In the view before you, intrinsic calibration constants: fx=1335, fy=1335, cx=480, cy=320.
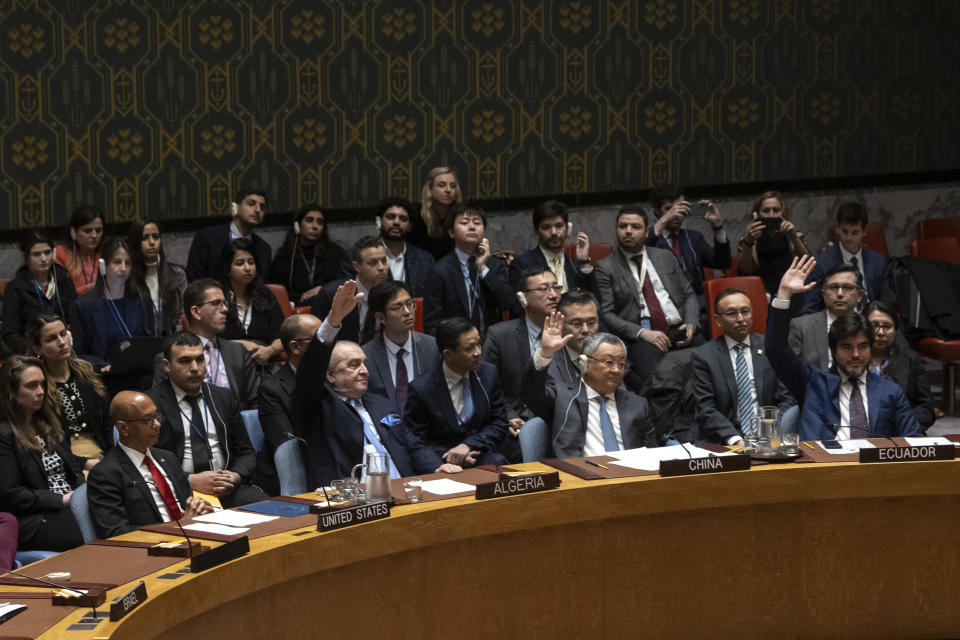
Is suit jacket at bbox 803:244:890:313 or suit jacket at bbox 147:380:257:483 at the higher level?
suit jacket at bbox 803:244:890:313

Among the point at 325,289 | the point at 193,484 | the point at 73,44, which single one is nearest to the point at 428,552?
the point at 193,484

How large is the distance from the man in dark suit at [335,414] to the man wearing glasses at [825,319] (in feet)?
6.99

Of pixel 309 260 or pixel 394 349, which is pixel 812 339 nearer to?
pixel 394 349

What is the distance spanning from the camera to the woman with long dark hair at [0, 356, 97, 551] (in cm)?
433

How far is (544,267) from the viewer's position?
21.0 feet

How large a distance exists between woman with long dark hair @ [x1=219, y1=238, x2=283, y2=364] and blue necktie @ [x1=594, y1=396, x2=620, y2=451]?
6.04ft

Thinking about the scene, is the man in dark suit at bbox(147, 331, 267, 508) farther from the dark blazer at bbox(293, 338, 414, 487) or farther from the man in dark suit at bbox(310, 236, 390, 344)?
the man in dark suit at bbox(310, 236, 390, 344)

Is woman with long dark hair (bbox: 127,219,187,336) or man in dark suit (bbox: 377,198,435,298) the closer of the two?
woman with long dark hair (bbox: 127,219,187,336)

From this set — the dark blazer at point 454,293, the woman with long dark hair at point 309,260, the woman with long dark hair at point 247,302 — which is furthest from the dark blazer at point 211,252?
the dark blazer at point 454,293

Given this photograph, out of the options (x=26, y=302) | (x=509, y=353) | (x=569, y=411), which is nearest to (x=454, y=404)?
(x=569, y=411)

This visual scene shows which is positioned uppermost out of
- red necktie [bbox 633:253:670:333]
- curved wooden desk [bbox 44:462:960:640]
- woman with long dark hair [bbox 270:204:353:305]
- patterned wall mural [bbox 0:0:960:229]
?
Answer: patterned wall mural [bbox 0:0:960:229]

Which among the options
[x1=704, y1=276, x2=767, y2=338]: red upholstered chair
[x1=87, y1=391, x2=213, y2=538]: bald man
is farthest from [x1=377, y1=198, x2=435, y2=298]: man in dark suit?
[x1=87, y1=391, x2=213, y2=538]: bald man

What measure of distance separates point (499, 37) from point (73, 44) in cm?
250

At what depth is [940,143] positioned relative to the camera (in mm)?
9133
